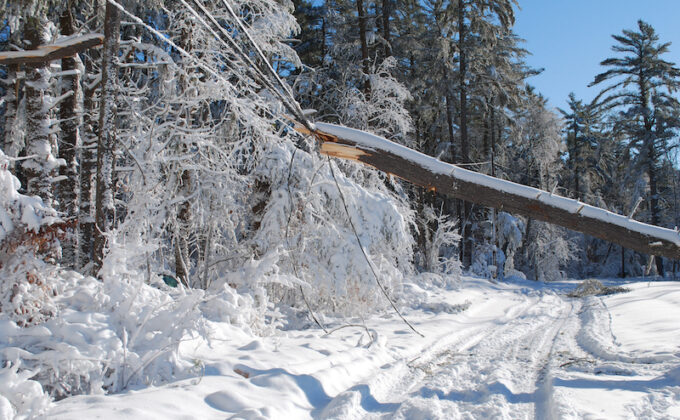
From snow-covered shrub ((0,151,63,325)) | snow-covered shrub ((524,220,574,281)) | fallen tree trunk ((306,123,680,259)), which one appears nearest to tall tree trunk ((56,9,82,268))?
snow-covered shrub ((0,151,63,325))

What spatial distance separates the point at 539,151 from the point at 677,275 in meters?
11.3

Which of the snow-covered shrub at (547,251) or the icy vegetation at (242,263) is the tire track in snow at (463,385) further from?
the snow-covered shrub at (547,251)

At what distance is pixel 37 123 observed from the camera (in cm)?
679

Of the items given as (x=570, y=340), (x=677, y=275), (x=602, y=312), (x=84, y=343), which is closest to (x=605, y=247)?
(x=677, y=275)

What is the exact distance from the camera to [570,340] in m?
7.05

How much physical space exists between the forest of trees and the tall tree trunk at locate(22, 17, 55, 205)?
0.02 metres

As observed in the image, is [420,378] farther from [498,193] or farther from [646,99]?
[646,99]

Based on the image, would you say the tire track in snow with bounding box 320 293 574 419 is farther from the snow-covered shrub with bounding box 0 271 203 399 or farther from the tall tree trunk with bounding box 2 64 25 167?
the tall tree trunk with bounding box 2 64 25 167

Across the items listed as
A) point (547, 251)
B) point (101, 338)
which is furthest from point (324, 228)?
point (547, 251)

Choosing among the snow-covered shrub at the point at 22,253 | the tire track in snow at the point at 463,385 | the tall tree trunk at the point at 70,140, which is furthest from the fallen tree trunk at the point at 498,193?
the tall tree trunk at the point at 70,140

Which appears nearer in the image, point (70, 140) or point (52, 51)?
point (52, 51)

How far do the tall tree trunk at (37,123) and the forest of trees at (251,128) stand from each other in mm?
25

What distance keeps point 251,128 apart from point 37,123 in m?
4.00

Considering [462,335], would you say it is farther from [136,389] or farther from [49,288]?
[49,288]
